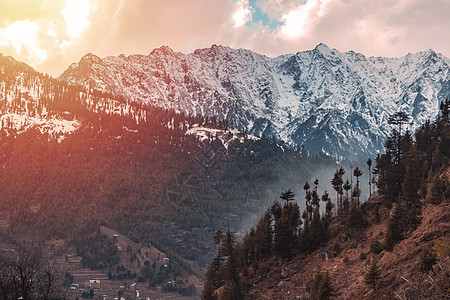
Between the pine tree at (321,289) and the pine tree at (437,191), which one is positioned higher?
the pine tree at (437,191)

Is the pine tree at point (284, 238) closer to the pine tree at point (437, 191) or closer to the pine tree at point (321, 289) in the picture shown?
the pine tree at point (321, 289)

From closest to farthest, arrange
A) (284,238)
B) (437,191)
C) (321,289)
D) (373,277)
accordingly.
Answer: (373,277) → (321,289) → (437,191) → (284,238)

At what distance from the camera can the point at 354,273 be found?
6506cm

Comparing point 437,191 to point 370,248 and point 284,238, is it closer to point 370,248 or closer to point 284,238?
point 370,248

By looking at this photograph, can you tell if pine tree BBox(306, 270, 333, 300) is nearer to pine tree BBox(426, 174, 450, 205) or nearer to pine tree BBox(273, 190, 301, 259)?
pine tree BBox(426, 174, 450, 205)

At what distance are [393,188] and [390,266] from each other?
53.0m

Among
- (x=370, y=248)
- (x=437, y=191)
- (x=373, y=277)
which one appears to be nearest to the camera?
(x=373, y=277)

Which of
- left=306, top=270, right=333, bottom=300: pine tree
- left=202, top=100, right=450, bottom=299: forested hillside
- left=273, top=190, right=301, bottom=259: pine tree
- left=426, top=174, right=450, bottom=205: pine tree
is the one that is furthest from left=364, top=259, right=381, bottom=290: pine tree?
left=273, top=190, right=301, bottom=259: pine tree

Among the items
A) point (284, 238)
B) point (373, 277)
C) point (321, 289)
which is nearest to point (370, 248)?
point (321, 289)

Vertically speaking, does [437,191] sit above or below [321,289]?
above

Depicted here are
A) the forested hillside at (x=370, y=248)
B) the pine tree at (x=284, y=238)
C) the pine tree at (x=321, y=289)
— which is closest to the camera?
the forested hillside at (x=370, y=248)

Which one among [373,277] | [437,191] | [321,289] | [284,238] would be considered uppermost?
[437,191]

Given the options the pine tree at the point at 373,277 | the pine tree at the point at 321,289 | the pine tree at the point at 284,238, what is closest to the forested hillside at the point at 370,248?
the pine tree at the point at 321,289

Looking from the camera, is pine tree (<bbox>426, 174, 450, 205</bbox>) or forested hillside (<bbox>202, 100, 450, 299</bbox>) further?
pine tree (<bbox>426, 174, 450, 205</bbox>)
